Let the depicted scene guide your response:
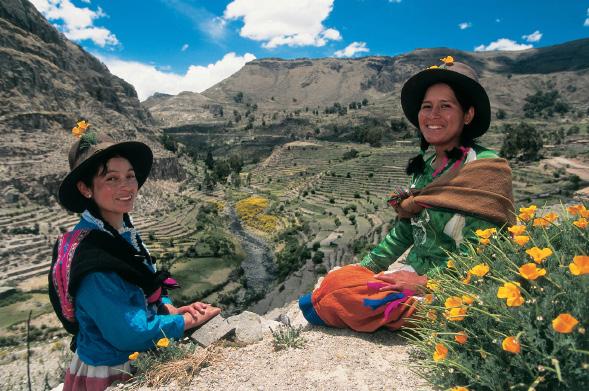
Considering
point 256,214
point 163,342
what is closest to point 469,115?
point 163,342

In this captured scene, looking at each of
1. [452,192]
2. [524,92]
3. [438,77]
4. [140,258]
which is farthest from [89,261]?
[524,92]

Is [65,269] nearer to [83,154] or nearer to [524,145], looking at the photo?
[83,154]

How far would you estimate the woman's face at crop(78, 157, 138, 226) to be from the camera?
7.97 feet

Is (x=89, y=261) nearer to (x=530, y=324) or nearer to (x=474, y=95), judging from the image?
(x=530, y=324)

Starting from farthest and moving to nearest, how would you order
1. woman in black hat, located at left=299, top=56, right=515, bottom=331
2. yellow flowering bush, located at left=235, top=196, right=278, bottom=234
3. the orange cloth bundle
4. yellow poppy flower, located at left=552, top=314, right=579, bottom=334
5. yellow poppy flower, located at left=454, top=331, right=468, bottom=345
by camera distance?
yellow flowering bush, located at left=235, top=196, right=278, bottom=234 → the orange cloth bundle → woman in black hat, located at left=299, top=56, right=515, bottom=331 → yellow poppy flower, located at left=454, top=331, right=468, bottom=345 → yellow poppy flower, located at left=552, top=314, right=579, bottom=334

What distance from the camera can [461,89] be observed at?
8.57 feet

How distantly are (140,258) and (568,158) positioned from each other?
5832 cm

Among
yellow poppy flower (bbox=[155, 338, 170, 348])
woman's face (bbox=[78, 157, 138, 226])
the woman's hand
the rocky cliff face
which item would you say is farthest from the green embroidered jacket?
the rocky cliff face

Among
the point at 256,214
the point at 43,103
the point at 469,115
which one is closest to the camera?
the point at 469,115

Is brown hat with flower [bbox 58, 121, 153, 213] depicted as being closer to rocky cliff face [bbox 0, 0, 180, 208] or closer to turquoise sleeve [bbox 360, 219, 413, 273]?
turquoise sleeve [bbox 360, 219, 413, 273]

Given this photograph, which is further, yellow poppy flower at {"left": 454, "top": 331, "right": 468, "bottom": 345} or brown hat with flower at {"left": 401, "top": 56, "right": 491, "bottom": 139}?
brown hat with flower at {"left": 401, "top": 56, "right": 491, "bottom": 139}

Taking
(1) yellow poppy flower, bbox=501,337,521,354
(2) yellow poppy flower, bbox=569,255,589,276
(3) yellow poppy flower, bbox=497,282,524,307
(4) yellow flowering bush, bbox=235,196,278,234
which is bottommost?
(4) yellow flowering bush, bbox=235,196,278,234

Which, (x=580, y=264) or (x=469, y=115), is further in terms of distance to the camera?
(x=469, y=115)

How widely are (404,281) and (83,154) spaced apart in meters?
2.33
